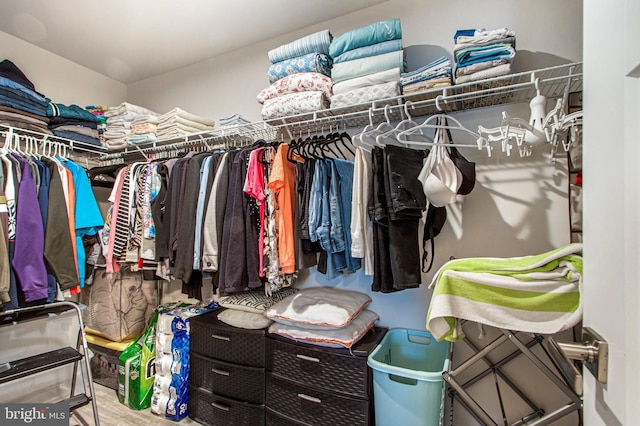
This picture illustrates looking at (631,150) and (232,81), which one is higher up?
(232,81)

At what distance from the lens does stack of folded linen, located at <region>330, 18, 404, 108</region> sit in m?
1.67

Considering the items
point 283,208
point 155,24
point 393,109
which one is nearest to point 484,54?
point 393,109

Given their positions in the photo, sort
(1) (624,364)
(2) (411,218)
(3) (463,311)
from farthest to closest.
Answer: (2) (411,218) → (3) (463,311) → (1) (624,364)

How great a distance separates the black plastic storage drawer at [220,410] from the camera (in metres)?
1.81

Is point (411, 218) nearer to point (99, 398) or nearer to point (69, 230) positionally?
point (69, 230)

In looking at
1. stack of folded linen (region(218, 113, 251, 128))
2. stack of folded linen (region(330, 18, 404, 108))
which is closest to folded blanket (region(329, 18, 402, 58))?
stack of folded linen (region(330, 18, 404, 108))

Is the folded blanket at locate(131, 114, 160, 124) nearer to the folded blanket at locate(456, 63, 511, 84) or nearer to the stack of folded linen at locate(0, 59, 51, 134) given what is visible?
the stack of folded linen at locate(0, 59, 51, 134)

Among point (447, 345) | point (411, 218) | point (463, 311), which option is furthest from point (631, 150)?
point (447, 345)

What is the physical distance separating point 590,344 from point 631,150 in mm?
331

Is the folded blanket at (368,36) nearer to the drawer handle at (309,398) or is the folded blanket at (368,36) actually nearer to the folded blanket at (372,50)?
the folded blanket at (372,50)

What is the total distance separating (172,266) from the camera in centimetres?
202

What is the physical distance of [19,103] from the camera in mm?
2123

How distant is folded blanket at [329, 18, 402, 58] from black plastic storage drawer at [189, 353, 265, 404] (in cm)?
192

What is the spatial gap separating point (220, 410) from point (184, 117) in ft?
6.73
